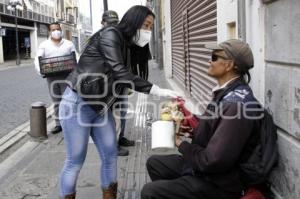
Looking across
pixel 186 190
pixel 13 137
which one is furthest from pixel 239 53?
pixel 13 137

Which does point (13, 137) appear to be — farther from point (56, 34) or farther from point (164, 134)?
point (164, 134)


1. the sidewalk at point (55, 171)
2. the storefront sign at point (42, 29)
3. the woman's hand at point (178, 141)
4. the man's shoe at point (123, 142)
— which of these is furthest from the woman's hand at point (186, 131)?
the storefront sign at point (42, 29)

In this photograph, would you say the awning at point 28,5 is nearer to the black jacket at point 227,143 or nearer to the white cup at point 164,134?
the white cup at point 164,134

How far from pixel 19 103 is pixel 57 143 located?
5558 mm

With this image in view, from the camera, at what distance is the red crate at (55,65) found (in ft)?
24.1

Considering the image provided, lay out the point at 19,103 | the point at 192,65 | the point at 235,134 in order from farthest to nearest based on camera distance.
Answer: the point at 19,103
the point at 192,65
the point at 235,134

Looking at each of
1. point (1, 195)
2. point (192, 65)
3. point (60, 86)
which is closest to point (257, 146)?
point (1, 195)

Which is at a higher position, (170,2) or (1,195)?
(170,2)

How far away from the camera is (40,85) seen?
17.5 metres

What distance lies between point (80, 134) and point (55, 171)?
1.89 meters

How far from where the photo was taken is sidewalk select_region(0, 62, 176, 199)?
15.6 feet

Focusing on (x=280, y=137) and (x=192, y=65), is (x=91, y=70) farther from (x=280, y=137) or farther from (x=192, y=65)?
(x=192, y=65)

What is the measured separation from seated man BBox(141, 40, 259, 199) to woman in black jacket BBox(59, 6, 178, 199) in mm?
491

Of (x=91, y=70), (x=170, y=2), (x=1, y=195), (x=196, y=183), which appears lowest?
(x=1, y=195)
